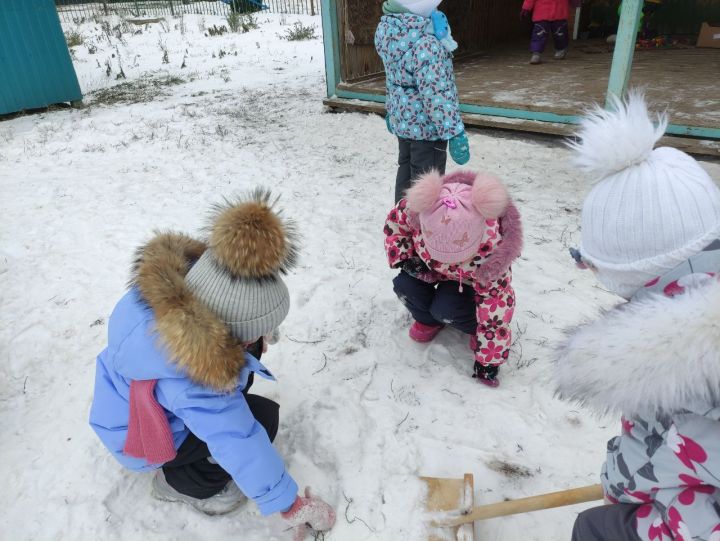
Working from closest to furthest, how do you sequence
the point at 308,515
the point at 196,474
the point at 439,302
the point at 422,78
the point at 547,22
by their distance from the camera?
the point at 308,515, the point at 196,474, the point at 439,302, the point at 422,78, the point at 547,22

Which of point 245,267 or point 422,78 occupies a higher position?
point 422,78

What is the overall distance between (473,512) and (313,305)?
1360 millimetres

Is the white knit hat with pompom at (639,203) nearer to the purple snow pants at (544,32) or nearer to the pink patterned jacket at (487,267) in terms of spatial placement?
the pink patterned jacket at (487,267)

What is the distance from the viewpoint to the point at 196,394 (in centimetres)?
130

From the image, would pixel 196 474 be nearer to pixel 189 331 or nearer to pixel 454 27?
pixel 189 331

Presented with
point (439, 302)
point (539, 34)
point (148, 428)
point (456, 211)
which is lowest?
point (439, 302)

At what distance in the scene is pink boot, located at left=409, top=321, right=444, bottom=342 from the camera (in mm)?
2282

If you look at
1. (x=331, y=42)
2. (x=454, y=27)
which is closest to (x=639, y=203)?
(x=331, y=42)

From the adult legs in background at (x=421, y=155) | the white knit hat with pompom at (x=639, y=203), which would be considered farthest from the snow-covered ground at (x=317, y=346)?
the white knit hat with pompom at (x=639, y=203)

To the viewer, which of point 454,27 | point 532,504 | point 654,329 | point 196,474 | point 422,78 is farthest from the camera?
point 454,27

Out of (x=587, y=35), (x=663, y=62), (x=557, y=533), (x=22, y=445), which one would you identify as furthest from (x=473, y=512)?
(x=587, y=35)

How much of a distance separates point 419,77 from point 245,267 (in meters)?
2.00

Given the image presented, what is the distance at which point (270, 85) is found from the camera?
7.95 m

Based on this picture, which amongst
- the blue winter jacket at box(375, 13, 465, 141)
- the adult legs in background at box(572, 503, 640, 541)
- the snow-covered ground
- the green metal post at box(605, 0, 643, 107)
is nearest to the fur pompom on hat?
the snow-covered ground
